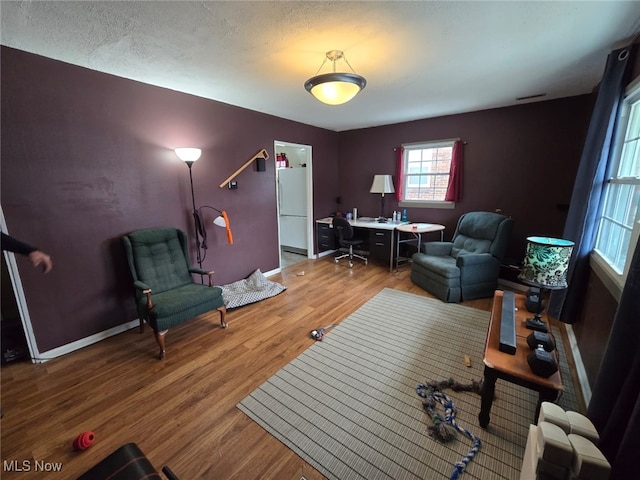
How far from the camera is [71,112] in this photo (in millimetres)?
2291

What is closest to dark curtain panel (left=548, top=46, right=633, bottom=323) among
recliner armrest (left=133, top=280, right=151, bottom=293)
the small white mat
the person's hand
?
the small white mat

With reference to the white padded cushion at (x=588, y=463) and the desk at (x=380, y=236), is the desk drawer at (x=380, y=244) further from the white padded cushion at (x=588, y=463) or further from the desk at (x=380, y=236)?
the white padded cushion at (x=588, y=463)

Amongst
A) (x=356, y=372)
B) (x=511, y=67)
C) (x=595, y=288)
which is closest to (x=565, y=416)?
(x=356, y=372)

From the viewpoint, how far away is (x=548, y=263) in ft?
5.64

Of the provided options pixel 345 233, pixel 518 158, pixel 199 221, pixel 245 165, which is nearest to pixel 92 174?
pixel 199 221

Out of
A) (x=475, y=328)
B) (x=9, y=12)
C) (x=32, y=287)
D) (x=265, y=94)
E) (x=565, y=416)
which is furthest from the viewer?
(x=265, y=94)

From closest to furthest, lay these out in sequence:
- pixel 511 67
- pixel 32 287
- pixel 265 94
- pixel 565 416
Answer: pixel 565 416, pixel 32 287, pixel 511 67, pixel 265 94

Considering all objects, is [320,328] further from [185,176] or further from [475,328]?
[185,176]

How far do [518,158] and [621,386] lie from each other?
341cm

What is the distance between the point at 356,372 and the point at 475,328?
55.3 inches

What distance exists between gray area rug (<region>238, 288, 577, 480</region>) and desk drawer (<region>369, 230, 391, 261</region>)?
6.06 feet

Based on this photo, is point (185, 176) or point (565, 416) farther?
point (185, 176)

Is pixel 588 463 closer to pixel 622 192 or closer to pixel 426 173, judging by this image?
pixel 622 192

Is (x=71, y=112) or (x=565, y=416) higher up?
(x=71, y=112)
